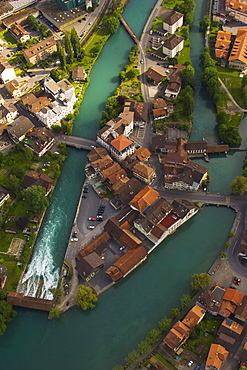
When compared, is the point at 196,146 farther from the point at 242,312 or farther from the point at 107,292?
the point at 242,312

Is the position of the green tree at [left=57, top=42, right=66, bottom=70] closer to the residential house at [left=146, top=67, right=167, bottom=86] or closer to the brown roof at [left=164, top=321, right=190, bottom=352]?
the residential house at [left=146, top=67, right=167, bottom=86]

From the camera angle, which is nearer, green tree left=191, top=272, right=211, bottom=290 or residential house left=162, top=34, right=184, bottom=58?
green tree left=191, top=272, right=211, bottom=290

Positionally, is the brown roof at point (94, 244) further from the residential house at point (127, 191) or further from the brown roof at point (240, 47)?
the brown roof at point (240, 47)

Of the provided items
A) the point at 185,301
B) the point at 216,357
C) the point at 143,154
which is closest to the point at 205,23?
the point at 143,154

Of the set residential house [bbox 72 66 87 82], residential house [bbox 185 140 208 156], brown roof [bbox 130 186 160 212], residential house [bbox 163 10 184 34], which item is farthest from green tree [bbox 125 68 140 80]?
brown roof [bbox 130 186 160 212]

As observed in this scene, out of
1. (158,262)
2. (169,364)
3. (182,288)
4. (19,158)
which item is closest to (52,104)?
(19,158)

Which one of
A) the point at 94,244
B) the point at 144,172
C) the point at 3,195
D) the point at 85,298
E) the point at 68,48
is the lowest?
the point at 85,298
